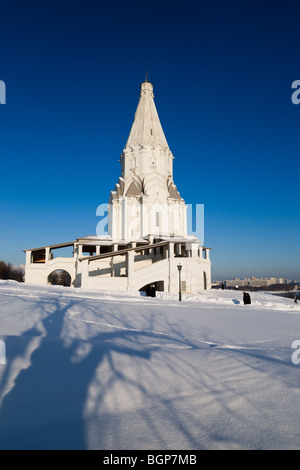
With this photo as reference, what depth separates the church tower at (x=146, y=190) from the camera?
125ft

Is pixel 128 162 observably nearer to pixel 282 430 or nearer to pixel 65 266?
pixel 65 266

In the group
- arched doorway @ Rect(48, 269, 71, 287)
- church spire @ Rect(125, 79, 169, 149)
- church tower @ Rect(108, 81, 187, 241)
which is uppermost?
church spire @ Rect(125, 79, 169, 149)

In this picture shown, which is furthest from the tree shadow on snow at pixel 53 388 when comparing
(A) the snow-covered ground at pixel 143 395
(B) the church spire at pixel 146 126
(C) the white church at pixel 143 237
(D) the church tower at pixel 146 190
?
(B) the church spire at pixel 146 126

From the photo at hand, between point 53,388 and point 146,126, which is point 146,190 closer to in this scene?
point 146,126

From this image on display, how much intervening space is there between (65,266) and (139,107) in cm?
2737

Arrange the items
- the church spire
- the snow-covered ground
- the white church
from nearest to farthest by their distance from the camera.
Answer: the snow-covered ground, the white church, the church spire

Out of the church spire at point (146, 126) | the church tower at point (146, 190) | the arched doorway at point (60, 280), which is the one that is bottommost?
the arched doorway at point (60, 280)

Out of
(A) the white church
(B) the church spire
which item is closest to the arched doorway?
(A) the white church

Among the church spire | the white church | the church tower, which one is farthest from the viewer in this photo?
the church spire

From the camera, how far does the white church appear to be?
94.8 ft

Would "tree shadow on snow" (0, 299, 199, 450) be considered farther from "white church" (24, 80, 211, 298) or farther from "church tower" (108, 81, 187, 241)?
"church tower" (108, 81, 187, 241)

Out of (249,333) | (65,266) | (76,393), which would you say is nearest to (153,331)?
(249,333)

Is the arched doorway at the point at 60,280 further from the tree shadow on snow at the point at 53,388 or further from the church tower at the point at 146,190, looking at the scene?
the tree shadow on snow at the point at 53,388

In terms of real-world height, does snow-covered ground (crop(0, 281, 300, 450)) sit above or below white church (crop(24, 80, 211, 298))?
below
